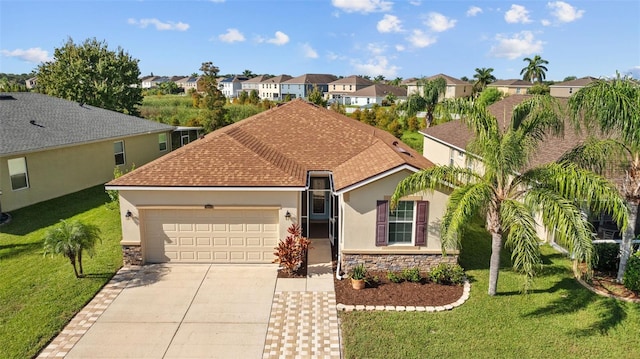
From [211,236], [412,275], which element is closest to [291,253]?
[211,236]

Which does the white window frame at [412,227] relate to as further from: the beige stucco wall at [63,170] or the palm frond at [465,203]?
the beige stucco wall at [63,170]

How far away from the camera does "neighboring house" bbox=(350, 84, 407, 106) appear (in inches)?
3187

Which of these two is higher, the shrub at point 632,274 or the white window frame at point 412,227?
the white window frame at point 412,227

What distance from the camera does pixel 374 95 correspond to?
81125mm

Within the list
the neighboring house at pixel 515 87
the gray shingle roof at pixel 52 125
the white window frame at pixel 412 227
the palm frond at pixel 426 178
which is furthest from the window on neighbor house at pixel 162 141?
the neighboring house at pixel 515 87

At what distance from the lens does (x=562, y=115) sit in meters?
10.2

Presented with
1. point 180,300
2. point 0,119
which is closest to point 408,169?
point 180,300

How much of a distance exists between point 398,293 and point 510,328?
2869mm

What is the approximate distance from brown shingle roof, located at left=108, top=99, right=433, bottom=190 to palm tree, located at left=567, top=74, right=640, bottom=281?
4328 millimetres

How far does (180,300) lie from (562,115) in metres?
11.0

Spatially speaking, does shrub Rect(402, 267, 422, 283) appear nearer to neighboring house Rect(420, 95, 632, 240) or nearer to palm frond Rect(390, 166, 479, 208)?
palm frond Rect(390, 166, 479, 208)

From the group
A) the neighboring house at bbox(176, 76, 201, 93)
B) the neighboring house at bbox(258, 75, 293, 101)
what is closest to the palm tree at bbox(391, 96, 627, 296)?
the neighboring house at bbox(258, 75, 293, 101)

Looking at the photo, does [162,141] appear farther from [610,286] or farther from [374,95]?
[374,95]

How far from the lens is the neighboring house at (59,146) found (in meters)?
17.7
